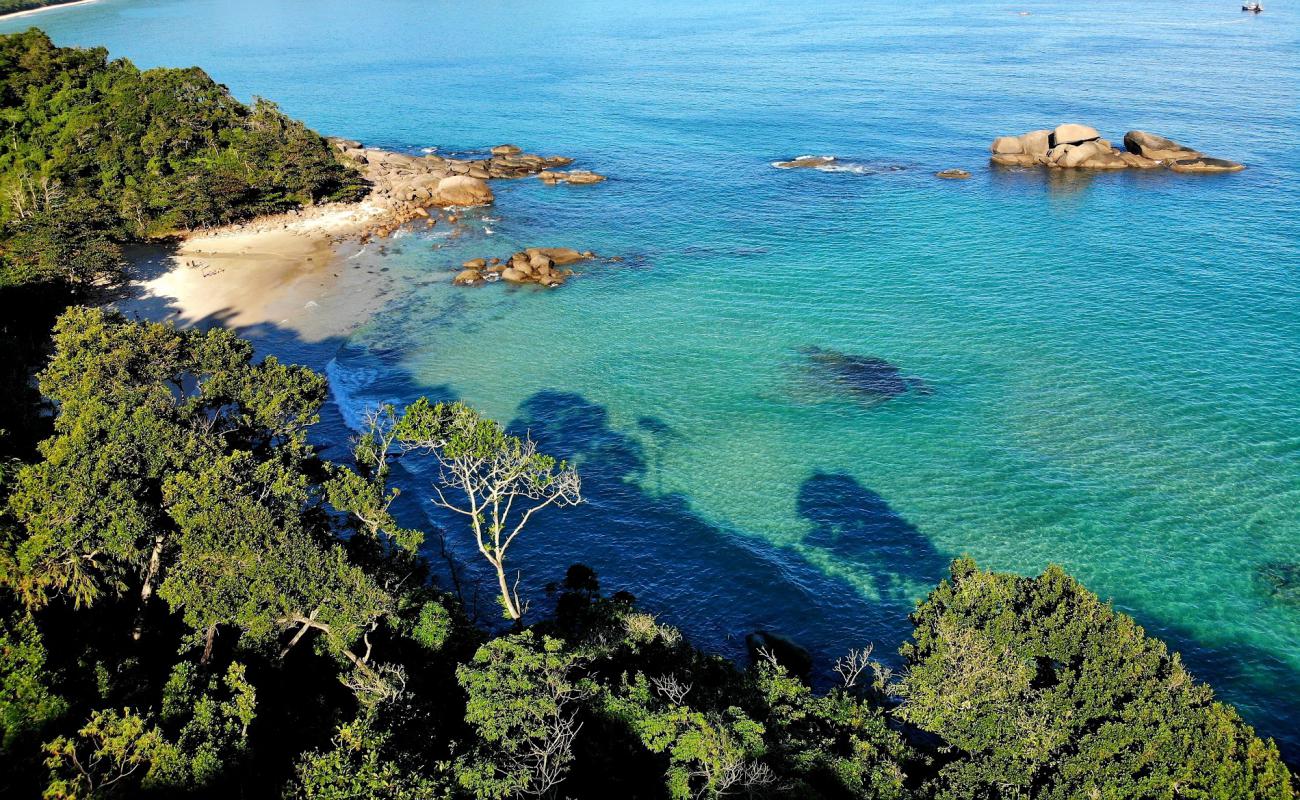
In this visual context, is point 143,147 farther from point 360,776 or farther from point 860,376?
point 360,776

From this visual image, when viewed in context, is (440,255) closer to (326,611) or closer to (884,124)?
(326,611)

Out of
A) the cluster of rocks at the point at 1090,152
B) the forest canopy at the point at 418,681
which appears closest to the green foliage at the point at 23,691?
the forest canopy at the point at 418,681

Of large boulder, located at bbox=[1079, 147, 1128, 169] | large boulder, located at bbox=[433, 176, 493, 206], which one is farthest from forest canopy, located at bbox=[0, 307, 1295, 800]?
large boulder, located at bbox=[1079, 147, 1128, 169]

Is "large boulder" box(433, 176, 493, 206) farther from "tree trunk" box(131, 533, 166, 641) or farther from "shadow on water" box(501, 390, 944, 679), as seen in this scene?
"tree trunk" box(131, 533, 166, 641)

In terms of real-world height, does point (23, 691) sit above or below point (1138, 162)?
below

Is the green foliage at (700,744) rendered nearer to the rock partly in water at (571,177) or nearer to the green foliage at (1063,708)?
the green foliage at (1063,708)

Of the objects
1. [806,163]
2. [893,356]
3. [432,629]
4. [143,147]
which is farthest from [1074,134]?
[143,147]
